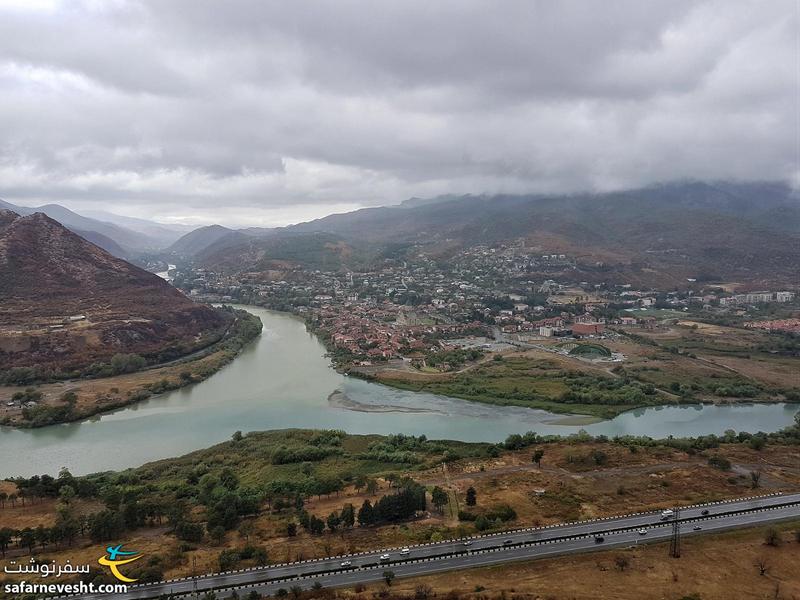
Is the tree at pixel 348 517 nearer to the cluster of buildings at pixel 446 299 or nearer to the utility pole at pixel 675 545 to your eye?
the utility pole at pixel 675 545

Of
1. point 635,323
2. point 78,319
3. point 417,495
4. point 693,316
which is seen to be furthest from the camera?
point 693,316

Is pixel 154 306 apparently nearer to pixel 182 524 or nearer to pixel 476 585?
pixel 182 524

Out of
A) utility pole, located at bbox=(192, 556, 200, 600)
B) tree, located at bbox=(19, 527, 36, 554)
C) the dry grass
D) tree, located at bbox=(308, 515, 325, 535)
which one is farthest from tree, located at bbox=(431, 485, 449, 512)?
tree, located at bbox=(19, 527, 36, 554)

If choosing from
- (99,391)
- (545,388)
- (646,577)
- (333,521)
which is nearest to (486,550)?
(646,577)

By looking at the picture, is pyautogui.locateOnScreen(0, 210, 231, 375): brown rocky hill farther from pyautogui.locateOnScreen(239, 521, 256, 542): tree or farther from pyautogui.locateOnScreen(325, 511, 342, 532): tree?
pyautogui.locateOnScreen(325, 511, 342, 532): tree

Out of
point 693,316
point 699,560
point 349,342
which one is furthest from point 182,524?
point 693,316

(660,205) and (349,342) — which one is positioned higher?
(660,205)
